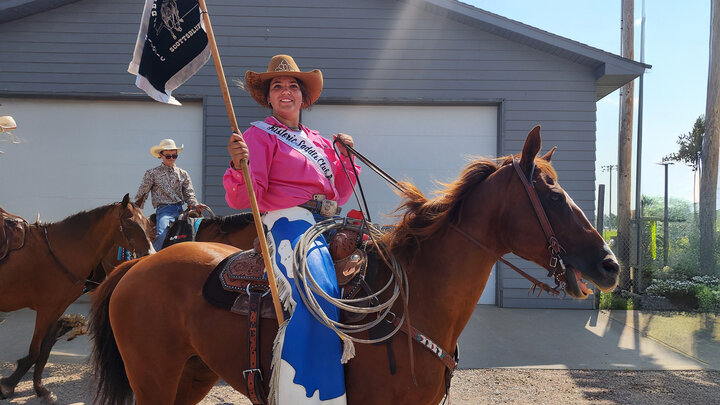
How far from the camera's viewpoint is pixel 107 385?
8.86 feet

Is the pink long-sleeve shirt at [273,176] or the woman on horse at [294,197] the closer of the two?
the woman on horse at [294,197]

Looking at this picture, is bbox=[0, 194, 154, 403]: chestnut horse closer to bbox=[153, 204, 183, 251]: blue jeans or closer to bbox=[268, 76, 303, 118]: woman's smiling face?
bbox=[153, 204, 183, 251]: blue jeans

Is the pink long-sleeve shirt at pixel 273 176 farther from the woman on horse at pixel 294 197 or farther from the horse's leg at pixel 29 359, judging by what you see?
the horse's leg at pixel 29 359

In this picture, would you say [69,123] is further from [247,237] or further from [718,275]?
[718,275]

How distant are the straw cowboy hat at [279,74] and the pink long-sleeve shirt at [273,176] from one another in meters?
0.35

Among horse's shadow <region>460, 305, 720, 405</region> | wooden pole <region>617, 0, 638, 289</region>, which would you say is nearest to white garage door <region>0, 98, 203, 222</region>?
horse's shadow <region>460, 305, 720, 405</region>

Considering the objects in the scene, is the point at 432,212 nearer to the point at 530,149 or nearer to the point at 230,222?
the point at 530,149

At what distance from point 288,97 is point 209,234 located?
352 centimetres

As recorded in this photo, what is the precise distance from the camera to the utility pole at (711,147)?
9.02 metres

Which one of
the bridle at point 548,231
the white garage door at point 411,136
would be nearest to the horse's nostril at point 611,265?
the bridle at point 548,231

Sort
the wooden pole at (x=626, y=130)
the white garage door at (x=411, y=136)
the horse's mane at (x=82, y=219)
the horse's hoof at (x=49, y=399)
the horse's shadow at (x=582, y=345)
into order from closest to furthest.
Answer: the horse's hoof at (x=49, y=399)
the horse's mane at (x=82, y=219)
the horse's shadow at (x=582, y=345)
the white garage door at (x=411, y=136)
the wooden pole at (x=626, y=130)

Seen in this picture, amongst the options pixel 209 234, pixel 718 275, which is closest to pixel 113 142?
pixel 209 234

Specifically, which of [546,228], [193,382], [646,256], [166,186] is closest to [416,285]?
[546,228]

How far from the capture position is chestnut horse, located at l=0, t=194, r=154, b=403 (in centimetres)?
450
